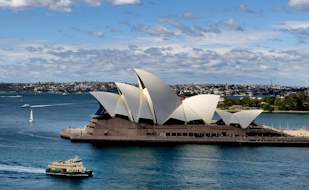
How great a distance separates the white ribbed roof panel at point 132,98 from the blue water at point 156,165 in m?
6.52

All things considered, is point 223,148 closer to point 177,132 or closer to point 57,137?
point 177,132

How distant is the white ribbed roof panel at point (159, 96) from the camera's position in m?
64.5

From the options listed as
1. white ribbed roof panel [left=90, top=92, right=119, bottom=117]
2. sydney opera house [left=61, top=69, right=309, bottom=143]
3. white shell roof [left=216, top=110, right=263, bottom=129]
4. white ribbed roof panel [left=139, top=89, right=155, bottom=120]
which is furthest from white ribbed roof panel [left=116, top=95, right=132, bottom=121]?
white shell roof [left=216, top=110, right=263, bottom=129]

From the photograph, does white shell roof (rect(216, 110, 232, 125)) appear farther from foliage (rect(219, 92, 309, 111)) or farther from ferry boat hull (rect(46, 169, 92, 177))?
foliage (rect(219, 92, 309, 111))

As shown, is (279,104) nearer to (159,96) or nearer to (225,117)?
(225,117)

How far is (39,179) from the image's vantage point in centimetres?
4125

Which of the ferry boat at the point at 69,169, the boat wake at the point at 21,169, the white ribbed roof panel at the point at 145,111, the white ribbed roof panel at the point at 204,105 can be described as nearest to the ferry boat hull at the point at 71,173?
the ferry boat at the point at 69,169

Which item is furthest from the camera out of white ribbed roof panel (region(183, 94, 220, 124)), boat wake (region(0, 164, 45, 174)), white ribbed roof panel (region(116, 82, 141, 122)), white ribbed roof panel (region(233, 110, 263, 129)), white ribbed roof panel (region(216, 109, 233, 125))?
white ribbed roof panel (region(183, 94, 220, 124))

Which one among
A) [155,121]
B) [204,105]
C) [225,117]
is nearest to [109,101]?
[155,121]

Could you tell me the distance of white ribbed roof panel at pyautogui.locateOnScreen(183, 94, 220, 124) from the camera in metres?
65.4

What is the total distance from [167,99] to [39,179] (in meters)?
27.6

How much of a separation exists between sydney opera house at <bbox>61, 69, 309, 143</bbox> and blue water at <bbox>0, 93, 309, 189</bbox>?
419 cm

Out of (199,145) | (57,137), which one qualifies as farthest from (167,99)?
(57,137)

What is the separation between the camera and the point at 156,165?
47.3 m
